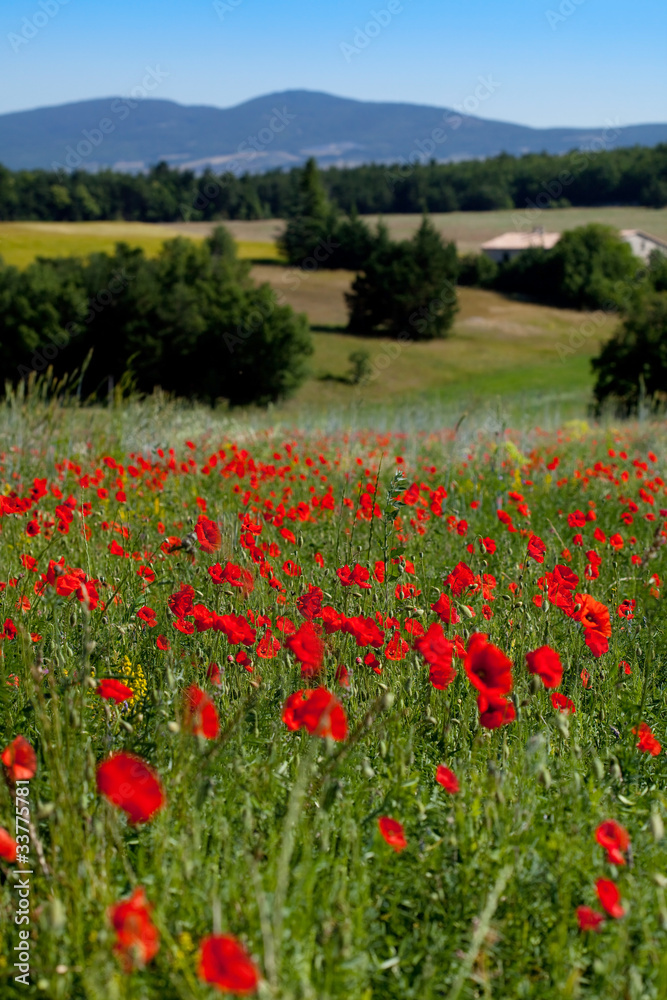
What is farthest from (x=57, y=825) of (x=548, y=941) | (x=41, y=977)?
(x=548, y=941)

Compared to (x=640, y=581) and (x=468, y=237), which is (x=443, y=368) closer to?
(x=468, y=237)

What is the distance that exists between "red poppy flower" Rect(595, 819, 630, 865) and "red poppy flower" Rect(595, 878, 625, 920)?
0.34 feet

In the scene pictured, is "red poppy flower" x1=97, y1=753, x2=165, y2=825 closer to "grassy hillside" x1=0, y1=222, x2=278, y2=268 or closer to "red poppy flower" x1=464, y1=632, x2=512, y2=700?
"red poppy flower" x1=464, y1=632, x2=512, y2=700

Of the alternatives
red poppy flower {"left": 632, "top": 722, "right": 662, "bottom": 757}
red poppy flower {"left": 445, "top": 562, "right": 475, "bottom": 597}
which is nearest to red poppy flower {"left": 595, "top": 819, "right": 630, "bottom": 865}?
red poppy flower {"left": 632, "top": 722, "right": 662, "bottom": 757}

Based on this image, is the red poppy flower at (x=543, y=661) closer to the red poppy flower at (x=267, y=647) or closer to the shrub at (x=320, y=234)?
the red poppy flower at (x=267, y=647)

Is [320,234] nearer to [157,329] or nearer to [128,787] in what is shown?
[157,329]

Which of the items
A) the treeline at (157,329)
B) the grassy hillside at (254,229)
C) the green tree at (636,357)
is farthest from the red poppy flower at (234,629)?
the grassy hillside at (254,229)

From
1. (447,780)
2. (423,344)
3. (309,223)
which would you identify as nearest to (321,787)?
(447,780)

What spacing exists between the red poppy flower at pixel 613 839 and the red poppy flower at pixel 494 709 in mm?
312

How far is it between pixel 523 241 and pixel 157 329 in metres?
39.3

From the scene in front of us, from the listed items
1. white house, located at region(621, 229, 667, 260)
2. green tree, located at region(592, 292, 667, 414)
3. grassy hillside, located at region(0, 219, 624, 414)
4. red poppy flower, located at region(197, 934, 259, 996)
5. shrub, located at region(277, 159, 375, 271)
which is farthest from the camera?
white house, located at region(621, 229, 667, 260)

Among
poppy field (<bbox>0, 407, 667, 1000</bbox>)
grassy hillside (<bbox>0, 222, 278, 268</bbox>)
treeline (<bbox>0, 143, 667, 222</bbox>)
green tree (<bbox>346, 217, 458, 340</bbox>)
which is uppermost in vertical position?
treeline (<bbox>0, 143, 667, 222</bbox>)

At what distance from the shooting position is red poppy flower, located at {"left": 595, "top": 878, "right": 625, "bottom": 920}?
1.41 m

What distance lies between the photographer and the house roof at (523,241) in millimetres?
72062
